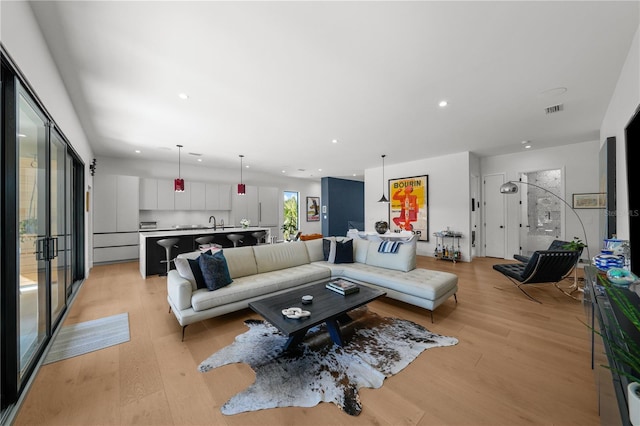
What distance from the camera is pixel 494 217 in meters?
6.69

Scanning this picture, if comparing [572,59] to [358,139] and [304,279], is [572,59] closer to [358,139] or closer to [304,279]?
[358,139]

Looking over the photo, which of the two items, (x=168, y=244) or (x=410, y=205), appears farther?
(x=410, y=205)

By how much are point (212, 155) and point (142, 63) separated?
4074 mm

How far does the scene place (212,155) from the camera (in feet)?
21.2

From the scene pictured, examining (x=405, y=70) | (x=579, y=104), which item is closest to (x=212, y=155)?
(x=405, y=70)

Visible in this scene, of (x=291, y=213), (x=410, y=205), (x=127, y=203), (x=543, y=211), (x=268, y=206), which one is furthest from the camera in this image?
(x=291, y=213)

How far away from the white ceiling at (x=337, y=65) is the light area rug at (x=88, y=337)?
284 cm

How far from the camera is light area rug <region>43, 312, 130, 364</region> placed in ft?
7.65

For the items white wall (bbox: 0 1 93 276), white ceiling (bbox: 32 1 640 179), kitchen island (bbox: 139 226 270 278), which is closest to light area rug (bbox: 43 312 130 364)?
kitchen island (bbox: 139 226 270 278)

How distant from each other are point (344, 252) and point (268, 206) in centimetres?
535

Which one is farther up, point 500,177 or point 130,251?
point 500,177

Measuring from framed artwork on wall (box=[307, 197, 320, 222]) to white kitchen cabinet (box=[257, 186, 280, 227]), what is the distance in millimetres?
1929

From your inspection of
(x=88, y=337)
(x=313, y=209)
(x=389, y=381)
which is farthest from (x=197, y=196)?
(x=389, y=381)

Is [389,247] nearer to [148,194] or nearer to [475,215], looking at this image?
[475,215]
